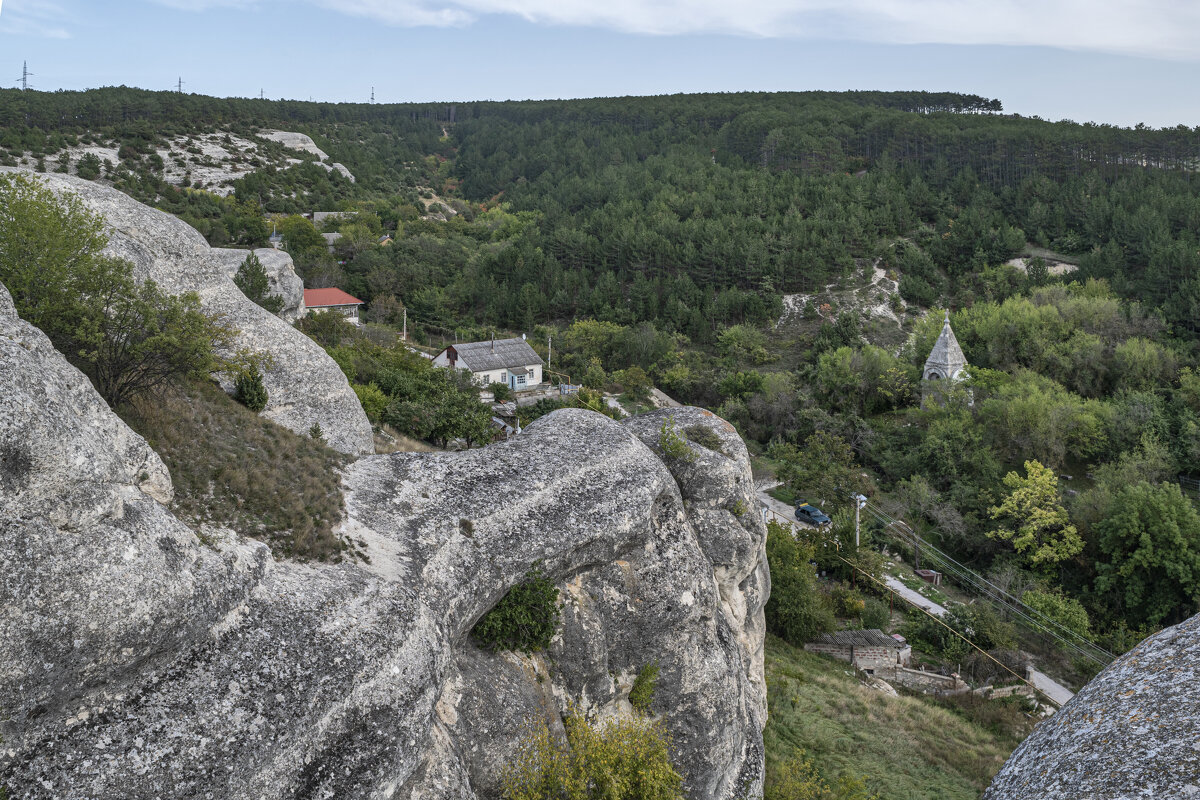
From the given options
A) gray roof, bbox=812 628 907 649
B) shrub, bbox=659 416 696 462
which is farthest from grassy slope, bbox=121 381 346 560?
gray roof, bbox=812 628 907 649

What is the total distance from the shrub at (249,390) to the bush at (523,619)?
8678 mm

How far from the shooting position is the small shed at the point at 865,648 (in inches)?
1281

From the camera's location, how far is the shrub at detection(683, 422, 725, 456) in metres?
23.8

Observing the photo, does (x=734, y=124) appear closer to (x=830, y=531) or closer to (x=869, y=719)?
(x=830, y=531)

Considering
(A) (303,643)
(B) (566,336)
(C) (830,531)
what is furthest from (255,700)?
(B) (566,336)

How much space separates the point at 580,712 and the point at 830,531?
82.2ft

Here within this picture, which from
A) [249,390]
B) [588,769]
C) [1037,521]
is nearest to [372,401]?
[249,390]

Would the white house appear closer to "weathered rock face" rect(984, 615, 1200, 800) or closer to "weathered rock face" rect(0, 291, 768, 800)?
"weathered rock face" rect(0, 291, 768, 800)

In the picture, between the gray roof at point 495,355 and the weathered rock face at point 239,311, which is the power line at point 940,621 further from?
the gray roof at point 495,355

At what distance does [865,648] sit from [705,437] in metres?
14.4

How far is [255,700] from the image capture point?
12133mm

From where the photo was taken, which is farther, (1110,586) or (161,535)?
(1110,586)

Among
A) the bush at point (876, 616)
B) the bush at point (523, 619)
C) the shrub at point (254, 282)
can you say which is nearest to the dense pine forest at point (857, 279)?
the bush at point (876, 616)

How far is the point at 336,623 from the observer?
533 inches
